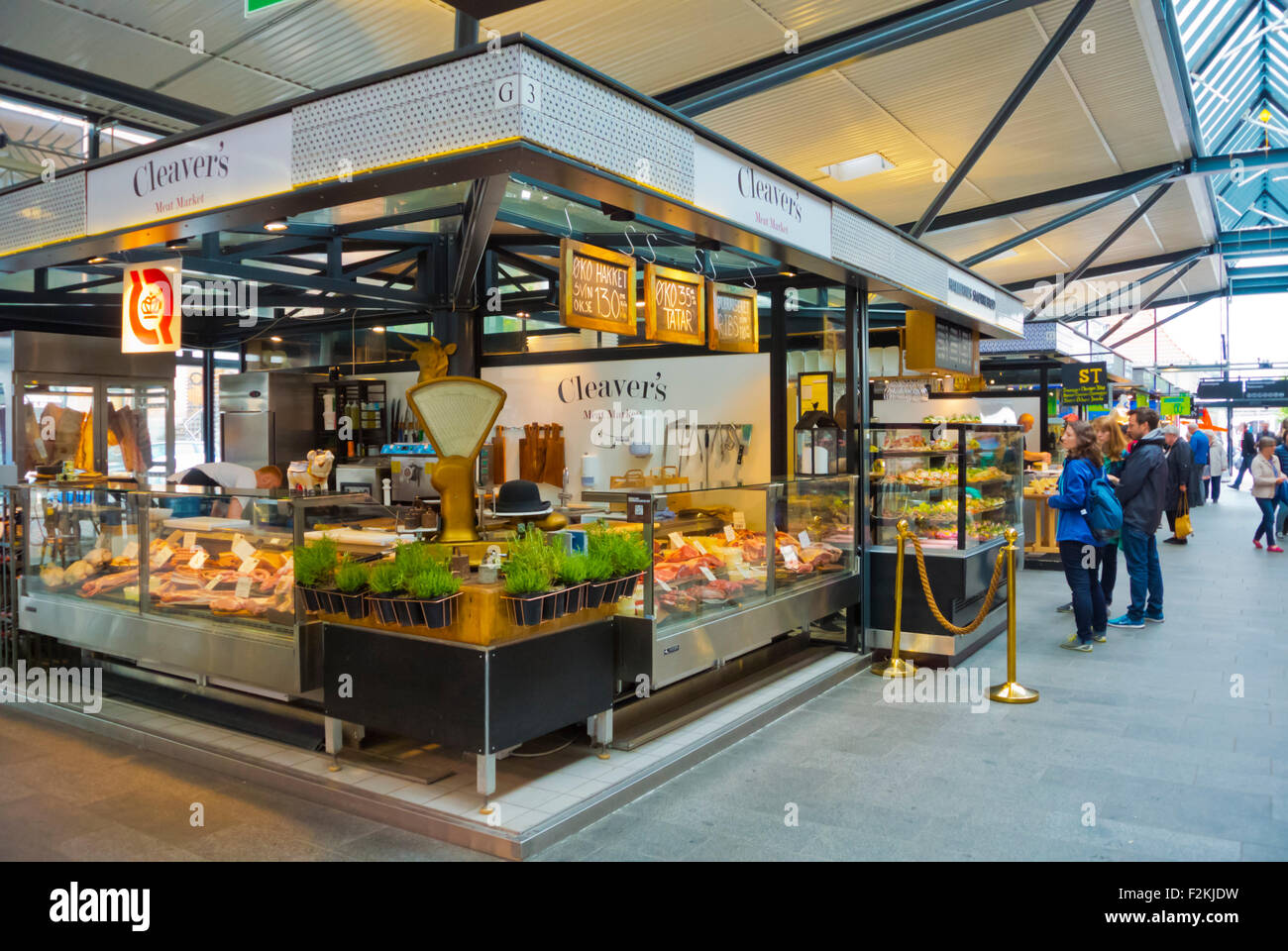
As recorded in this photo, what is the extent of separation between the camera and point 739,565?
538 centimetres

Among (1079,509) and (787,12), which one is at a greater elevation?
(787,12)

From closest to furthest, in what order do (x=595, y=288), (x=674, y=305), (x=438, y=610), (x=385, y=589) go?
(x=438, y=610) < (x=385, y=589) < (x=595, y=288) < (x=674, y=305)

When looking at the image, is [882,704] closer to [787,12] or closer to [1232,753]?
[1232,753]

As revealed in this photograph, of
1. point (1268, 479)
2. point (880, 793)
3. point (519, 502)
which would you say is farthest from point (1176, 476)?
point (519, 502)

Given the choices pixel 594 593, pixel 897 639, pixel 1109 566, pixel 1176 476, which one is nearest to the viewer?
pixel 594 593

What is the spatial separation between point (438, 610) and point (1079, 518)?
5.32 metres

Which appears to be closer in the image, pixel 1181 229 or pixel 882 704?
pixel 882 704

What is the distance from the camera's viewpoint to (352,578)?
3.97 m

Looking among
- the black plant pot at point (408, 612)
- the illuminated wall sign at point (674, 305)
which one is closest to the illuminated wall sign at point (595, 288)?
the illuminated wall sign at point (674, 305)

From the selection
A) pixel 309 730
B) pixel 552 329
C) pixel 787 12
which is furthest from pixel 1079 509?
pixel 552 329

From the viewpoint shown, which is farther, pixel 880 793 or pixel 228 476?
pixel 228 476

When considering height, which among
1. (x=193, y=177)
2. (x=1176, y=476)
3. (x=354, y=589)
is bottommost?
(x=354, y=589)

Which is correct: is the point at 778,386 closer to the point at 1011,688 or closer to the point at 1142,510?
the point at 1142,510

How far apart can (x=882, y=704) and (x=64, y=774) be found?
4.47 metres
